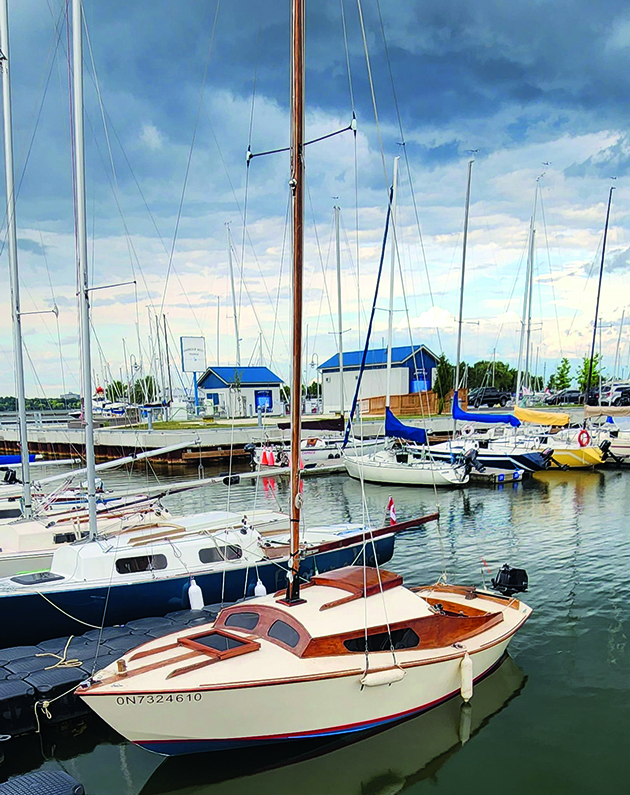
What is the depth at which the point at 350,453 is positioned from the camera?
126ft

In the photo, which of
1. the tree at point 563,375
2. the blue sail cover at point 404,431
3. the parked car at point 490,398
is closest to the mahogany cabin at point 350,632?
the blue sail cover at point 404,431

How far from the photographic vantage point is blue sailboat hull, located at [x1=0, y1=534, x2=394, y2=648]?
12.1 meters

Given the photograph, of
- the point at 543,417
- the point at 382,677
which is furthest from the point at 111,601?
the point at 543,417

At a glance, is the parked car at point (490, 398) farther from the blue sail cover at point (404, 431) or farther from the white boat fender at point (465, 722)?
the white boat fender at point (465, 722)

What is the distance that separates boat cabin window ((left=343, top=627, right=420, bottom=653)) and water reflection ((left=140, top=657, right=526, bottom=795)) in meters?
1.38

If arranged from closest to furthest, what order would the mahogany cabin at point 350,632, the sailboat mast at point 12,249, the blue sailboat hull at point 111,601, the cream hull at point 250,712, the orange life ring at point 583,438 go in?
the cream hull at point 250,712 → the mahogany cabin at point 350,632 → the blue sailboat hull at point 111,601 → the sailboat mast at point 12,249 → the orange life ring at point 583,438

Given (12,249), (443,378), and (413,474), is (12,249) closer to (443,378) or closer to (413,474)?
(413,474)

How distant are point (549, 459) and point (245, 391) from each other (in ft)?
116

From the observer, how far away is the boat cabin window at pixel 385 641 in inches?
357

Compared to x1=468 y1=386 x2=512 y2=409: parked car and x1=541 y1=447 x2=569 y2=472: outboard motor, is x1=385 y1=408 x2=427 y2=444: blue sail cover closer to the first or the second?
x1=541 y1=447 x2=569 y2=472: outboard motor

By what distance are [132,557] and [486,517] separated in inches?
699

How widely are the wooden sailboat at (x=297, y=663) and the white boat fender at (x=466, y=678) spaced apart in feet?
0.06

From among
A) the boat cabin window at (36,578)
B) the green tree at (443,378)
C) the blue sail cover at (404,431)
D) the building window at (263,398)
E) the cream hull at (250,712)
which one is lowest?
the cream hull at (250,712)

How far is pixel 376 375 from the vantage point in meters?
65.2
